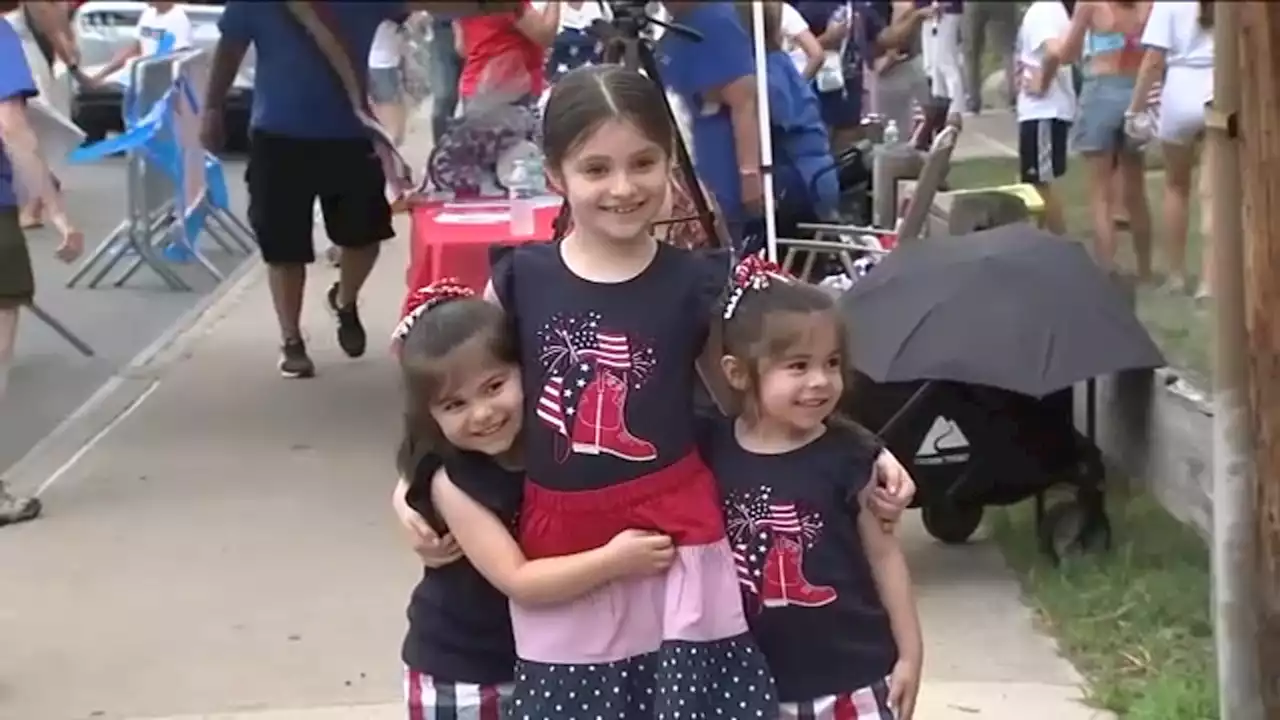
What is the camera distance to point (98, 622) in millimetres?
5512

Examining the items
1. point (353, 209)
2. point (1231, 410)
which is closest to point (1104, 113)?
point (353, 209)

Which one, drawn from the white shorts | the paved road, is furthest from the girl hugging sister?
the white shorts

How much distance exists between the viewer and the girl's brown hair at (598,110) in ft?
10.4

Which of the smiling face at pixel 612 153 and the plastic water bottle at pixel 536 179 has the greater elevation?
the smiling face at pixel 612 153

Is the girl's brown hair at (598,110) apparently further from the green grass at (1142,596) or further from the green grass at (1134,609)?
the green grass at (1134,609)

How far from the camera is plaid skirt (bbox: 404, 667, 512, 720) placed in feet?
11.0

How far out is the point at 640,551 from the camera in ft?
10.3

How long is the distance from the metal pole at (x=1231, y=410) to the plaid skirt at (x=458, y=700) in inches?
49.0

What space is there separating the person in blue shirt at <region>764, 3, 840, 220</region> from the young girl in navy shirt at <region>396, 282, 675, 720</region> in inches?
167

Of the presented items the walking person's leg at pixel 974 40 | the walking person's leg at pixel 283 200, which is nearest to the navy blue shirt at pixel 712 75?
the walking person's leg at pixel 283 200

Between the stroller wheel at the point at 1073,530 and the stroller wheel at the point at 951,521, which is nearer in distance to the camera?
the stroller wheel at the point at 1073,530

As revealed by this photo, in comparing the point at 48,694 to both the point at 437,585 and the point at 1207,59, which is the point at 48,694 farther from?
the point at 1207,59

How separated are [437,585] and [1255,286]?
4.43 feet

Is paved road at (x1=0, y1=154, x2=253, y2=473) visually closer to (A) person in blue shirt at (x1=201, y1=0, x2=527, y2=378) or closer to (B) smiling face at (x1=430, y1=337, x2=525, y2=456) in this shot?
(A) person in blue shirt at (x1=201, y1=0, x2=527, y2=378)
